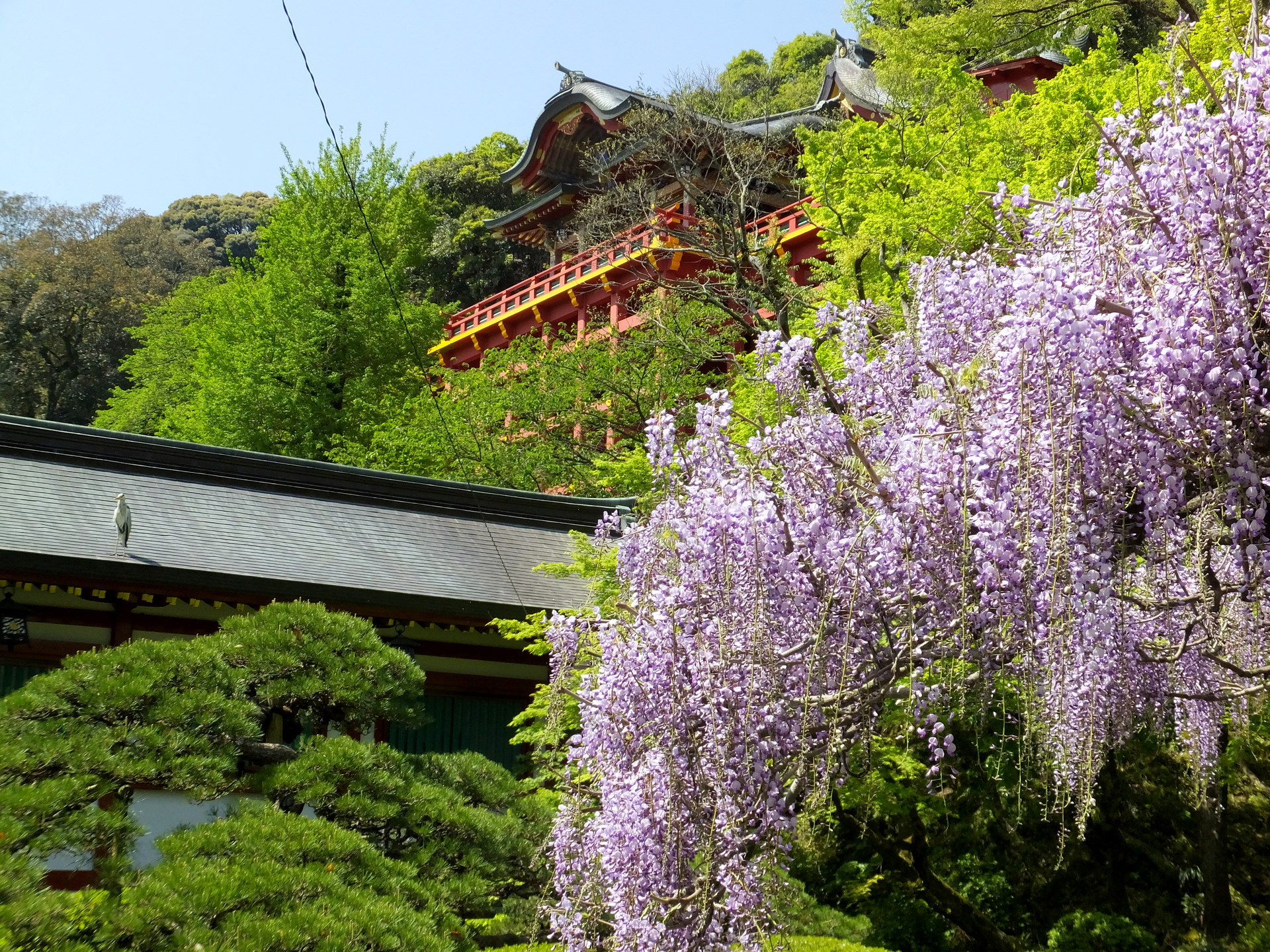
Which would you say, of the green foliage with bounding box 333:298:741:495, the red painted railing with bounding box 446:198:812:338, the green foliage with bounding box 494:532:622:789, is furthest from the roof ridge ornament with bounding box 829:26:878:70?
the green foliage with bounding box 494:532:622:789

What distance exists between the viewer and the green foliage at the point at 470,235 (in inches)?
1218

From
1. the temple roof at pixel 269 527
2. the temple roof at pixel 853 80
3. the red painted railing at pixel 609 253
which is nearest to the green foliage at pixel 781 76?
the temple roof at pixel 853 80

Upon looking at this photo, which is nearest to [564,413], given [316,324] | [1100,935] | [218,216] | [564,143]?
[316,324]

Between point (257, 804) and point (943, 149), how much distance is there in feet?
31.1

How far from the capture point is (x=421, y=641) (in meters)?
9.34

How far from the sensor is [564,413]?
1692 cm

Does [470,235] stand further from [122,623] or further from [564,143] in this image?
[122,623]

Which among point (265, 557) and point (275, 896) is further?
point (265, 557)

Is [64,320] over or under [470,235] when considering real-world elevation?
under

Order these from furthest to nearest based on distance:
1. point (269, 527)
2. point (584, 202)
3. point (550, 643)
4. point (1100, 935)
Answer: point (584, 202)
point (269, 527)
point (1100, 935)
point (550, 643)

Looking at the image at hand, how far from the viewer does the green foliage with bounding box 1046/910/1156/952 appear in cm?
757

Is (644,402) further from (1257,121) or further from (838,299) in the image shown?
(1257,121)

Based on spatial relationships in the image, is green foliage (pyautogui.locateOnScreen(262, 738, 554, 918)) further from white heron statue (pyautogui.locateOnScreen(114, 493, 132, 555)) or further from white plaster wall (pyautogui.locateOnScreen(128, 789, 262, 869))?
white heron statue (pyautogui.locateOnScreen(114, 493, 132, 555))

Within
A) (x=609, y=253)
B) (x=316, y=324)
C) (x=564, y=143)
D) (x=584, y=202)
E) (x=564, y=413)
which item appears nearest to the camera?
(x=564, y=413)
